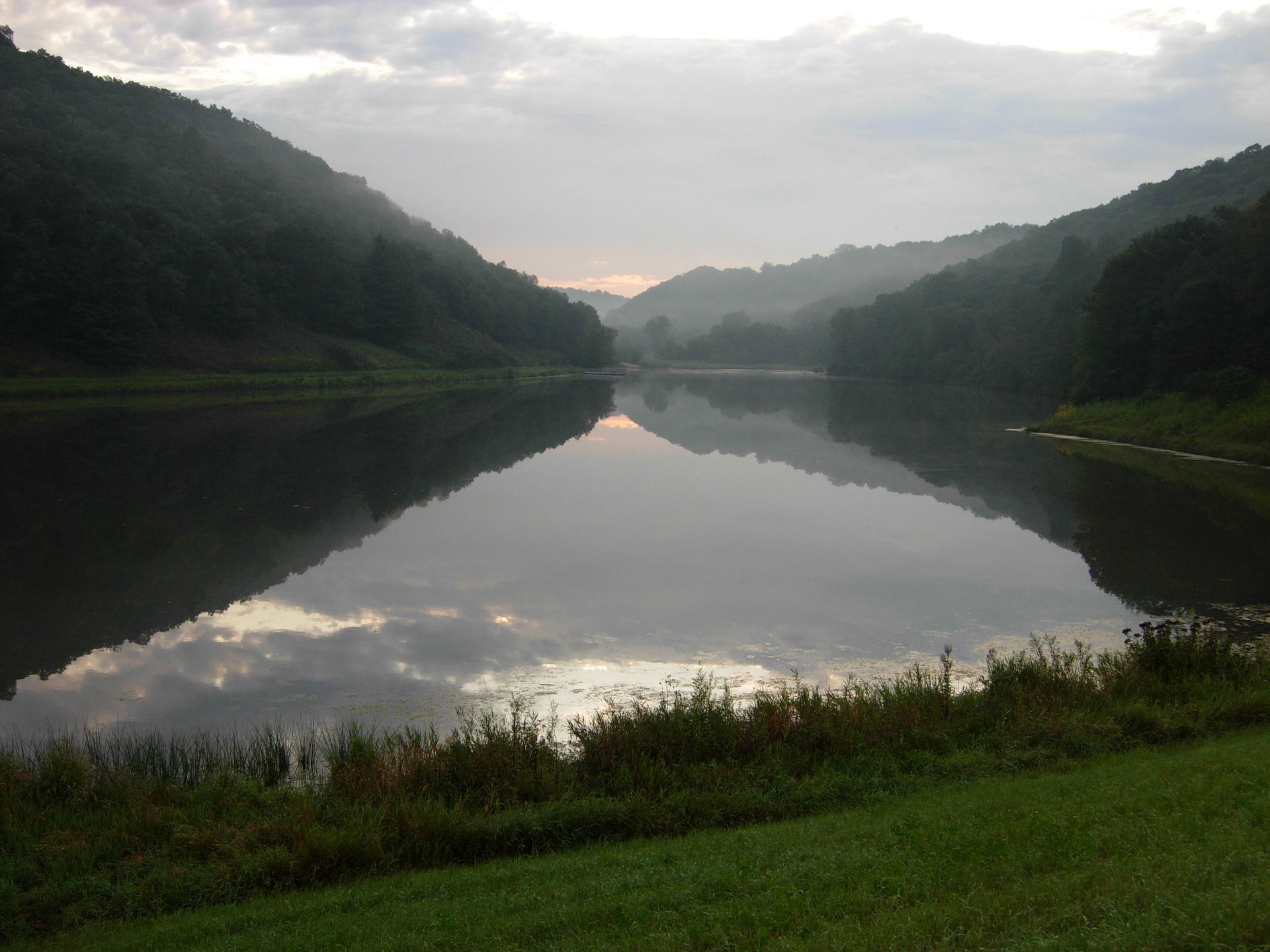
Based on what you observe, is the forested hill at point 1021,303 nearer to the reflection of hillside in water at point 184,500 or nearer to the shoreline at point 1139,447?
the shoreline at point 1139,447

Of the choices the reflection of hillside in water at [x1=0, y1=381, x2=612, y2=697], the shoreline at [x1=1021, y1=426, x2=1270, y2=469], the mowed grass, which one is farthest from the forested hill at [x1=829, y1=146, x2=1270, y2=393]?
the mowed grass

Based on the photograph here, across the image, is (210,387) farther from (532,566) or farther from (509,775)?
(509,775)

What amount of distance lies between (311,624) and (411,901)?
845 cm

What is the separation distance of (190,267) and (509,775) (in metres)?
69.7

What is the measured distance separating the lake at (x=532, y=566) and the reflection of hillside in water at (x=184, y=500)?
0.32 feet

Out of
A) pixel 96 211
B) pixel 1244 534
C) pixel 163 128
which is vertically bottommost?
pixel 1244 534

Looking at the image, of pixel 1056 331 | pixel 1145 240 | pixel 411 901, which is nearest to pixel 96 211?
pixel 1145 240

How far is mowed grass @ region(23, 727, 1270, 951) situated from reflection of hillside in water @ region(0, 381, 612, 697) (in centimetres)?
736

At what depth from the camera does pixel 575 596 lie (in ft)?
53.0

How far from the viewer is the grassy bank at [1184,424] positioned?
1353 inches

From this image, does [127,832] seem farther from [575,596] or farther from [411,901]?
[575,596]

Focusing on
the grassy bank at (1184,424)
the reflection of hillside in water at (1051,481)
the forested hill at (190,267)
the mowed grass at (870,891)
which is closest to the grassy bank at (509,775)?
the mowed grass at (870,891)

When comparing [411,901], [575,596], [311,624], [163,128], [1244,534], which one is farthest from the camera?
[163,128]

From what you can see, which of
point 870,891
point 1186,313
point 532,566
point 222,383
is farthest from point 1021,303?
point 870,891
